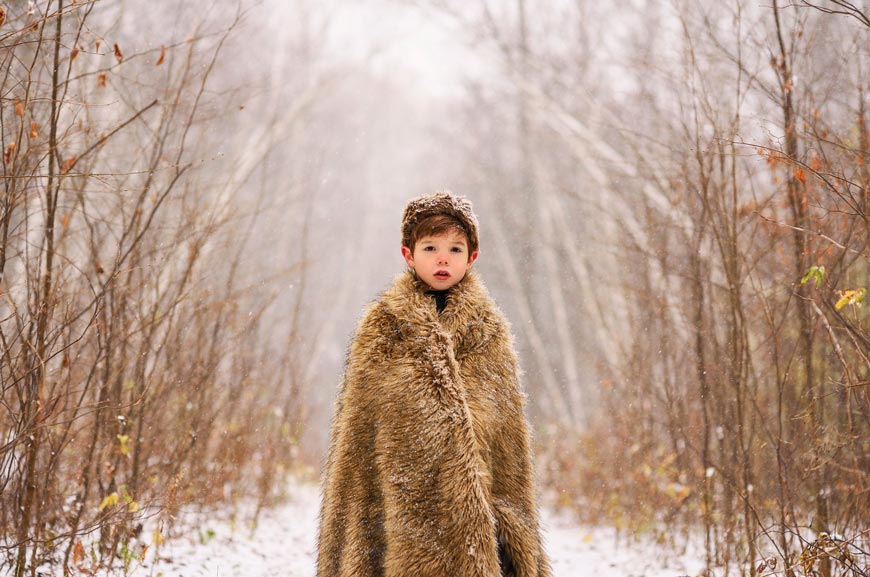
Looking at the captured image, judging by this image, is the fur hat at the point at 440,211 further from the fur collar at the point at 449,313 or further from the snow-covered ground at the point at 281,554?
the snow-covered ground at the point at 281,554

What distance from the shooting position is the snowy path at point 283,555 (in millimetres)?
5352

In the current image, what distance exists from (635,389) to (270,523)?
388 centimetres

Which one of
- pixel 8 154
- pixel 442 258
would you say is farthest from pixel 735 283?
pixel 8 154

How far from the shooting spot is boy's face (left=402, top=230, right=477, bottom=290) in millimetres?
2756

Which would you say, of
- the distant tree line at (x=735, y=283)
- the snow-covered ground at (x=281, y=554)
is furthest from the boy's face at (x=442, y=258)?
the snow-covered ground at (x=281, y=554)

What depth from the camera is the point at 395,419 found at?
2.59 m

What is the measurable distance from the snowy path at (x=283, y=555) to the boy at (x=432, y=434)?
252 centimetres

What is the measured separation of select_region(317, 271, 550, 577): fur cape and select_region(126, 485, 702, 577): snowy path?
8.19 feet

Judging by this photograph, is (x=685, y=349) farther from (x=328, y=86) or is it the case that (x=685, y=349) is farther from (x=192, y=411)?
(x=328, y=86)

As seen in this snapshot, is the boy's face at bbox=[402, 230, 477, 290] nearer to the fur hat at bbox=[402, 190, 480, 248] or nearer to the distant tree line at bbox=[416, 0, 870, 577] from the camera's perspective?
the fur hat at bbox=[402, 190, 480, 248]

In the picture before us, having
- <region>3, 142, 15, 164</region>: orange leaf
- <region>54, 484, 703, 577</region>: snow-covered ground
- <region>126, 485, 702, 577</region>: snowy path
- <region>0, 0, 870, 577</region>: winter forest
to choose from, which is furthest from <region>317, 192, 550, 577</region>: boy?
<region>126, 485, 702, 577</region>: snowy path

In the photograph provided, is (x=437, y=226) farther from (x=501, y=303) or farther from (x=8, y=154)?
(x=501, y=303)

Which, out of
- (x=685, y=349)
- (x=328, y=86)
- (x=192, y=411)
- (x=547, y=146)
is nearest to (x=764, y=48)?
(x=685, y=349)

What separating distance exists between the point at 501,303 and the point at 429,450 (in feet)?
18.0
